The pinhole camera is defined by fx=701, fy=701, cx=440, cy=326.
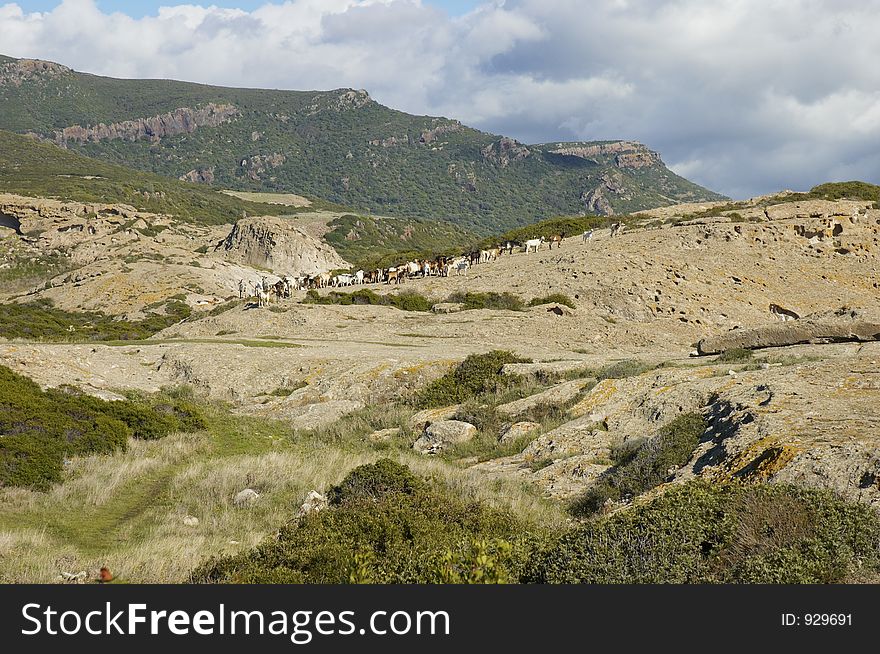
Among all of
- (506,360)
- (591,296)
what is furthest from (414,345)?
(591,296)

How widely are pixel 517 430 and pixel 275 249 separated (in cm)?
7938

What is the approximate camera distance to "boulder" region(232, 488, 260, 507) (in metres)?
12.4

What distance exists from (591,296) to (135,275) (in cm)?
5384

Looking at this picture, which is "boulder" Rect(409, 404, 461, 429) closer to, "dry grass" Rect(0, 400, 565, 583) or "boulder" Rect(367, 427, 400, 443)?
"boulder" Rect(367, 427, 400, 443)

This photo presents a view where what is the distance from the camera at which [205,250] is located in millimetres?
100375

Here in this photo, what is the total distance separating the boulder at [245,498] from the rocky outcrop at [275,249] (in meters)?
77.5

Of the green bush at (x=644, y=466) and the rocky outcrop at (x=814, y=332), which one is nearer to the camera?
the green bush at (x=644, y=466)

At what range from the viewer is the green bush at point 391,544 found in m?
7.04

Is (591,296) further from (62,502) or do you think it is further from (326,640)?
(326,640)

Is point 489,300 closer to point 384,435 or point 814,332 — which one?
point 814,332

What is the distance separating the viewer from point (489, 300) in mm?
39312

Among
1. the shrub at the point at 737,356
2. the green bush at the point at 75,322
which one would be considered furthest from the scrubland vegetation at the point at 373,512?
the green bush at the point at 75,322

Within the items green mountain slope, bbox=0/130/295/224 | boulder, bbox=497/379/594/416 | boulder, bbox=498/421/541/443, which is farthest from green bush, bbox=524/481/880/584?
green mountain slope, bbox=0/130/295/224

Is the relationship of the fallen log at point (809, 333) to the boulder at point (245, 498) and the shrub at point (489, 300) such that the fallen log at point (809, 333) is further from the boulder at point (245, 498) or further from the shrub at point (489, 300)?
the boulder at point (245, 498)
